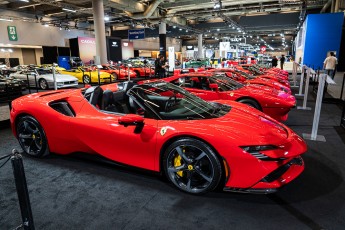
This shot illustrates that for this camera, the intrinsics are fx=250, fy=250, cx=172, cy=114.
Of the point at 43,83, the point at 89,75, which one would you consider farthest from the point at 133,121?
the point at 89,75

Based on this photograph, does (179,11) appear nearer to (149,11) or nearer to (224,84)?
(149,11)

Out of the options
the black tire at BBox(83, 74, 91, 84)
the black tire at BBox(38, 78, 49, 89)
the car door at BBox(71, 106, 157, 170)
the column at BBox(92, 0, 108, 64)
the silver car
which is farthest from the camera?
the column at BBox(92, 0, 108, 64)

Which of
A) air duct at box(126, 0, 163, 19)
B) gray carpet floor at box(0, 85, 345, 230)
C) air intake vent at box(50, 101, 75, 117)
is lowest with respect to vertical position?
gray carpet floor at box(0, 85, 345, 230)

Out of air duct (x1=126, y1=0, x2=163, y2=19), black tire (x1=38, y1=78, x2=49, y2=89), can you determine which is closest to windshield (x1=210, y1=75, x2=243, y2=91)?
black tire (x1=38, y1=78, x2=49, y2=89)

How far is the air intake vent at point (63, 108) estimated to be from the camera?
130 inches

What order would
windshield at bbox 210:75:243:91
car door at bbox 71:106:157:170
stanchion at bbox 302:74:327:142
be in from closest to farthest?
car door at bbox 71:106:157:170, stanchion at bbox 302:74:327:142, windshield at bbox 210:75:243:91

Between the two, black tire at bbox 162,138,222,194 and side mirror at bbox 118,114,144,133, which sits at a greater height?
side mirror at bbox 118,114,144,133

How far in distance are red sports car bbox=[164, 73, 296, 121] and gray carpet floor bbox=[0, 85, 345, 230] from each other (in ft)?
6.12

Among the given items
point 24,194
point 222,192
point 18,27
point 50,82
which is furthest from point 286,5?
point 18,27

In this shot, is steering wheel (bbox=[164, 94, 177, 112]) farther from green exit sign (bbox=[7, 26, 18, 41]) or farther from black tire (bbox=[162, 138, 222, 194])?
green exit sign (bbox=[7, 26, 18, 41])

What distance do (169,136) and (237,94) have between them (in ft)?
11.0

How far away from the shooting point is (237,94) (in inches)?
217

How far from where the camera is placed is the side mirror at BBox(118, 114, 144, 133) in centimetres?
259

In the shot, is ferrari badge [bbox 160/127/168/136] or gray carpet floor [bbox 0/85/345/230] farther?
ferrari badge [bbox 160/127/168/136]
